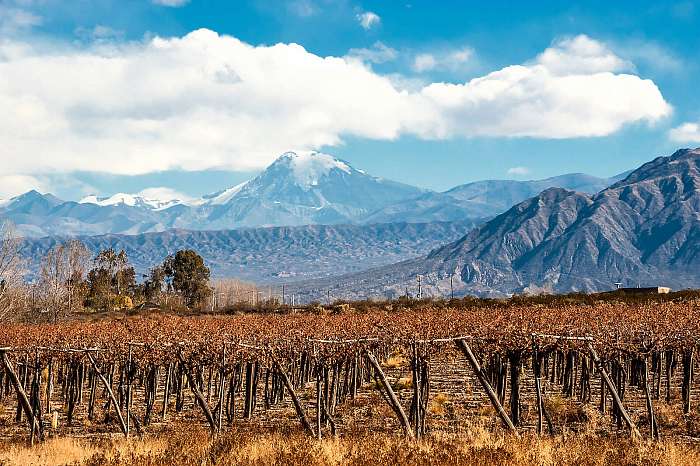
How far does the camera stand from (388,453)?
16422mm

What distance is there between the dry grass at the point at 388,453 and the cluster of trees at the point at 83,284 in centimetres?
6498

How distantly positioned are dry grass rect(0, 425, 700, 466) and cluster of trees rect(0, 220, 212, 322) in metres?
65.0

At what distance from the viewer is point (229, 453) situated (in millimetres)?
17984

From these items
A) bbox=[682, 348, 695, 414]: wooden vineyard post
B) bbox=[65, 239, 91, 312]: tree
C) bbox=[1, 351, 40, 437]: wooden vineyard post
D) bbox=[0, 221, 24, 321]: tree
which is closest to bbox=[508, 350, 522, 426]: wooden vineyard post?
bbox=[682, 348, 695, 414]: wooden vineyard post

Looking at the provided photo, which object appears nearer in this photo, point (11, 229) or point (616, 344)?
point (616, 344)

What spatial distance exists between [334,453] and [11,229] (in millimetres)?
85062

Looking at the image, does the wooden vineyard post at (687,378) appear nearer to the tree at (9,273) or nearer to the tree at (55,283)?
the tree at (9,273)

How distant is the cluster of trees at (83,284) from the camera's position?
3430 inches

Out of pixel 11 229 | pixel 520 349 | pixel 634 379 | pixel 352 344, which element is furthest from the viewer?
pixel 11 229

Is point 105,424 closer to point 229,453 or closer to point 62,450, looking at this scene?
point 62,450

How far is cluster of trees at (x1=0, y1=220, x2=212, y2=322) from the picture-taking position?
87.1m

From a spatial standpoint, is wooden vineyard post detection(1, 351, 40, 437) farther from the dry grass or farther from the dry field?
the dry grass

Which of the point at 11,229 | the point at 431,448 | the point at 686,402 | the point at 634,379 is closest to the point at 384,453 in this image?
the point at 431,448

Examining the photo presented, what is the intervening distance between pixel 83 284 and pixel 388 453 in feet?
392
